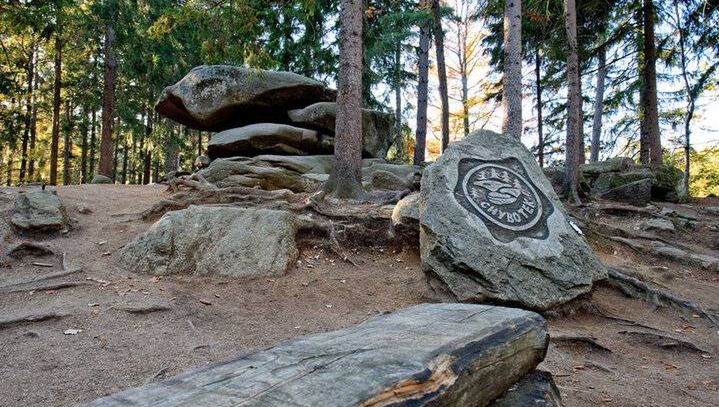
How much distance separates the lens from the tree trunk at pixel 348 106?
775 cm

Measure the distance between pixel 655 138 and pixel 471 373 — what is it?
1342cm

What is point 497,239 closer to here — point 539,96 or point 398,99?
point 539,96

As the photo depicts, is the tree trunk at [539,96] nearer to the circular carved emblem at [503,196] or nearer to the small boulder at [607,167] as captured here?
the small boulder at [607,167]

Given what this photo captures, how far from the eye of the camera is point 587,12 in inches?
534

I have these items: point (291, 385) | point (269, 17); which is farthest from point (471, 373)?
point (269, 17)

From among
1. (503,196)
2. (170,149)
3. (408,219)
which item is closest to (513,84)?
(503,196)

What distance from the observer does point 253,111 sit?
13.7m

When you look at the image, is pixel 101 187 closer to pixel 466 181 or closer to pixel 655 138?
pixel 466 181

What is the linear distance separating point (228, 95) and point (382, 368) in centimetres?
1288

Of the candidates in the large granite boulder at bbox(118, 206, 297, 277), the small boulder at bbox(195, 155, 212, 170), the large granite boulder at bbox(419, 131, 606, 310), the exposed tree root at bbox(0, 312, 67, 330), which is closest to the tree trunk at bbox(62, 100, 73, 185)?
the small boulder at bbox(195, 155, 212, 170)

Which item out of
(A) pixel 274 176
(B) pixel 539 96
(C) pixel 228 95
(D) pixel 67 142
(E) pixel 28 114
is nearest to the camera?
(A) pixel 274 176

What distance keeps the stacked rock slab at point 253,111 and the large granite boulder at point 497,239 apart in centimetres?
826

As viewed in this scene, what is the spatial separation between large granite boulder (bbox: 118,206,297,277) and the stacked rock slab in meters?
7.21

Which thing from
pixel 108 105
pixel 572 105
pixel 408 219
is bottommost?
pixel 408 219
